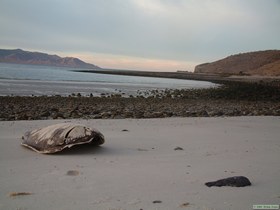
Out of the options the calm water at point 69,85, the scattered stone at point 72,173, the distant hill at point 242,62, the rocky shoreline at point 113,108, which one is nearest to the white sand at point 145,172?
the scattered stone at point 72,173

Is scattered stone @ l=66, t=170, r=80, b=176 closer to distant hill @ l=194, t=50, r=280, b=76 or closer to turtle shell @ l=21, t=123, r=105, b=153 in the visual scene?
turtle shell @ l=21, t=123, r=105, b=153

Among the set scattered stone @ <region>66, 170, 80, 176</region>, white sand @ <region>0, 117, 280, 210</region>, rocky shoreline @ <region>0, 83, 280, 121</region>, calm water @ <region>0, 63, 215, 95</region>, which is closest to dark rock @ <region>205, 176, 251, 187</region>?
white sand @ <region>0, 117, 280, 210</region>

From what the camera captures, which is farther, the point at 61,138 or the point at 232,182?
the point at 61,138

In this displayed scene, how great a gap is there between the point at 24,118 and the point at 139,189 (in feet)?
24.7

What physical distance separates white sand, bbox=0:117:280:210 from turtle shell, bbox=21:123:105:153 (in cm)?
13

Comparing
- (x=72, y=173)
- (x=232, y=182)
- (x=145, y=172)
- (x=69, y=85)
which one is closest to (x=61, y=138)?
(x=72, y=173)

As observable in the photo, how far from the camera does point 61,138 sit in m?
5.26

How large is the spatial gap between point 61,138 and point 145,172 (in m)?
1.61

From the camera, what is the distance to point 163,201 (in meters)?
3.29

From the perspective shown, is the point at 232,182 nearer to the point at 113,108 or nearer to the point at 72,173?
the point at 72,173

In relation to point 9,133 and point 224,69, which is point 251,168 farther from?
point 224,69

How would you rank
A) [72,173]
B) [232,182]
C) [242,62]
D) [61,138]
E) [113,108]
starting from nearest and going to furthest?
[232,182] < [72,173] < [61,138] < [113,108] < [242,62]

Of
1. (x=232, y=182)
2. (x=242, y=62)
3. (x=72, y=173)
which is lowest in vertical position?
(x=72, y=173)

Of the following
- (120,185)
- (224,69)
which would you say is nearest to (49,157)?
(120,185)
